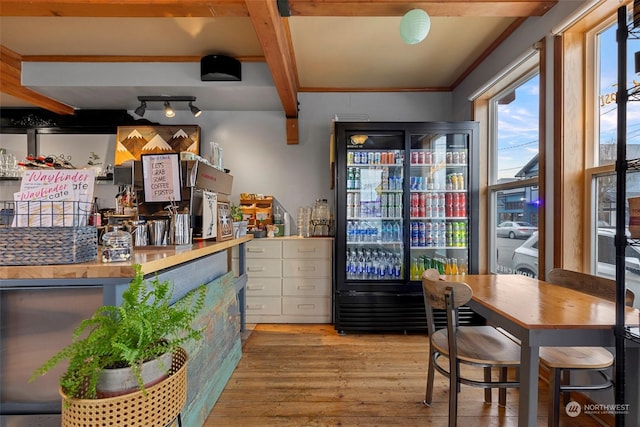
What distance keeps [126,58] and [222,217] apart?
2072 millimetres

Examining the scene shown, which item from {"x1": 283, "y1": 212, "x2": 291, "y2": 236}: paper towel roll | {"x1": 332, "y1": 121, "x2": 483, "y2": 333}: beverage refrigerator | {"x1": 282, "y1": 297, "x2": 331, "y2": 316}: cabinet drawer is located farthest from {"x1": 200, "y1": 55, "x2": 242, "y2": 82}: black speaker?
{"x1": 282, "y1": 297, "x2": 331, "y2": 316}: cabinet drawer

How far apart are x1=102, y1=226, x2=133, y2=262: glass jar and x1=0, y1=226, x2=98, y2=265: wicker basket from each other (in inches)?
3.2

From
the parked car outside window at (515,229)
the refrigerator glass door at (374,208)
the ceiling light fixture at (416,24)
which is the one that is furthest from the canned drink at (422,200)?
the ceiling light fixture at (416,24)

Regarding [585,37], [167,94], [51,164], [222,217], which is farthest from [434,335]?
[167,94]

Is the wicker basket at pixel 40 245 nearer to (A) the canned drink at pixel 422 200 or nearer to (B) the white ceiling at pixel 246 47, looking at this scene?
(B) the white ceiling at pixel 246 47

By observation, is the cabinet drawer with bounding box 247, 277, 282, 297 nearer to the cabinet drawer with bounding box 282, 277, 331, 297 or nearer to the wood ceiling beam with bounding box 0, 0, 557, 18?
the cabinet drawer with bounding box 282, 277, 331, 297

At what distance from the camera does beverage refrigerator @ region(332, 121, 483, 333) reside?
293 cm

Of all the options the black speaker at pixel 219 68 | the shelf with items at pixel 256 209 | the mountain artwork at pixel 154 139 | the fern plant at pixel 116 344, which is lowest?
the fern plant at pixel 116 344

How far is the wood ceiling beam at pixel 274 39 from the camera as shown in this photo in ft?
5.92

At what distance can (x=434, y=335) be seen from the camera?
1.76m

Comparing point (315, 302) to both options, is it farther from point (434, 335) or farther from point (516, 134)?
point (516, 134)

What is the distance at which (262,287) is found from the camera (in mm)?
3223

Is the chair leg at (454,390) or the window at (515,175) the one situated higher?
the window at (515,175)

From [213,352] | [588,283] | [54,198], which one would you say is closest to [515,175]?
[588,283]
